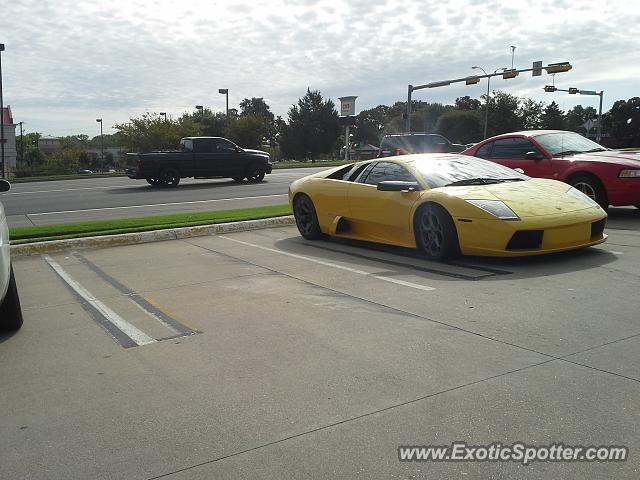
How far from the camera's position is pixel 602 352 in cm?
384

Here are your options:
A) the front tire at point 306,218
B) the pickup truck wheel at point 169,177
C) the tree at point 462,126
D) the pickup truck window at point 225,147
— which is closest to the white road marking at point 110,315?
the front tire at point 306,218

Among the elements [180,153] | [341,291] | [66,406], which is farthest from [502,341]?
[180,153]

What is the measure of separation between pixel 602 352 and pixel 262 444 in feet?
7.58

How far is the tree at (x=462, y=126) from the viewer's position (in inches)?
2763

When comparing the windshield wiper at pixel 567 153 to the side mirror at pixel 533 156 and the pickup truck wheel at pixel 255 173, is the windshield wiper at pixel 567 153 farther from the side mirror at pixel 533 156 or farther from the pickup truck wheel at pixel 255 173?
the pickup truck wheel at pixel 255 173

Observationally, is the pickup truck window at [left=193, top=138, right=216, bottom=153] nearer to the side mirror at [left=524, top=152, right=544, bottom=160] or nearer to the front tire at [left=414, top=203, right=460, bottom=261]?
the side mirror at [left=524, top=152, right=544, bottom=160]

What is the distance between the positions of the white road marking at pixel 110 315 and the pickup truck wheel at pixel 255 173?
53.2 ft

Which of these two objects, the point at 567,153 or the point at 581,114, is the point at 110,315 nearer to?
the point at 567,153

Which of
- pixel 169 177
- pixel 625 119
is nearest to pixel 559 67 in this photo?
pixel 169 177

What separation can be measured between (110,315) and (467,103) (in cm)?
8663

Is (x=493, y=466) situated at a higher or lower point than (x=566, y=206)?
lower

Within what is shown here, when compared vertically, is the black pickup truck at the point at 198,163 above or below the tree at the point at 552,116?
below

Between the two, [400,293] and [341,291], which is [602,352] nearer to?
[400,293]

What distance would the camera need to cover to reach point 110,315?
17.3 ft
